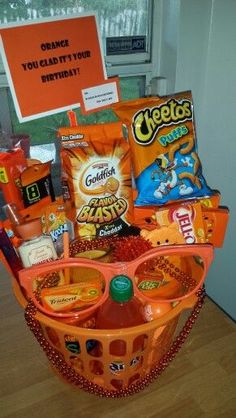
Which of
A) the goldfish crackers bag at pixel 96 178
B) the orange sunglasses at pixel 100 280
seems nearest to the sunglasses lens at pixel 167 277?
the orange sunglasses at pixel 100 280

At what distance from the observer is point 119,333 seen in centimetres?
49

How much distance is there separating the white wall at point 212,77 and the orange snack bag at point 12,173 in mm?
417

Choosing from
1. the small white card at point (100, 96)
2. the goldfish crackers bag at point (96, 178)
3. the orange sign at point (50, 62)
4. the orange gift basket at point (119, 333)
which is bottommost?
the orange gift basket at point (119, 333)

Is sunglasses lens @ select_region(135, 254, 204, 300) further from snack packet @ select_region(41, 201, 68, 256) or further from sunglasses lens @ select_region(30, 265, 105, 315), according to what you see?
snack packet @ select_region(41, 201, 68, 256)

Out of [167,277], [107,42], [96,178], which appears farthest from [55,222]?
[107,42]

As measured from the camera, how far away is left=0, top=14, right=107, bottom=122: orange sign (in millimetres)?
707

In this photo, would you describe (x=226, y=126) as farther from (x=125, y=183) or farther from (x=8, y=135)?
(x=8, y=135)

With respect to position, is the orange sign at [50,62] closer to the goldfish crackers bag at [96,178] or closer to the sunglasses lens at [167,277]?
the goldfish crackers bag at [96,178]

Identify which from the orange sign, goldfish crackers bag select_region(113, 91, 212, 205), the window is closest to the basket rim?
goldfish crackers bag select_region(113, 91, 212, 205)

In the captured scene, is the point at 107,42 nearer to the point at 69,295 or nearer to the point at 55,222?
the point at 55,222

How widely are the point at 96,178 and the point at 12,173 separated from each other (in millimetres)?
159

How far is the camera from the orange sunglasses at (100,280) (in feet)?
1.69

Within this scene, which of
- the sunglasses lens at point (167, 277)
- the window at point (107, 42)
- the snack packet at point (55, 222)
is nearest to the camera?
the sunglasses lens at point (167, 277)

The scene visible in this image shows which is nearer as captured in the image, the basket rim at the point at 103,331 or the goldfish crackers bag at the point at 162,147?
the basket rim at the point at 103,331
